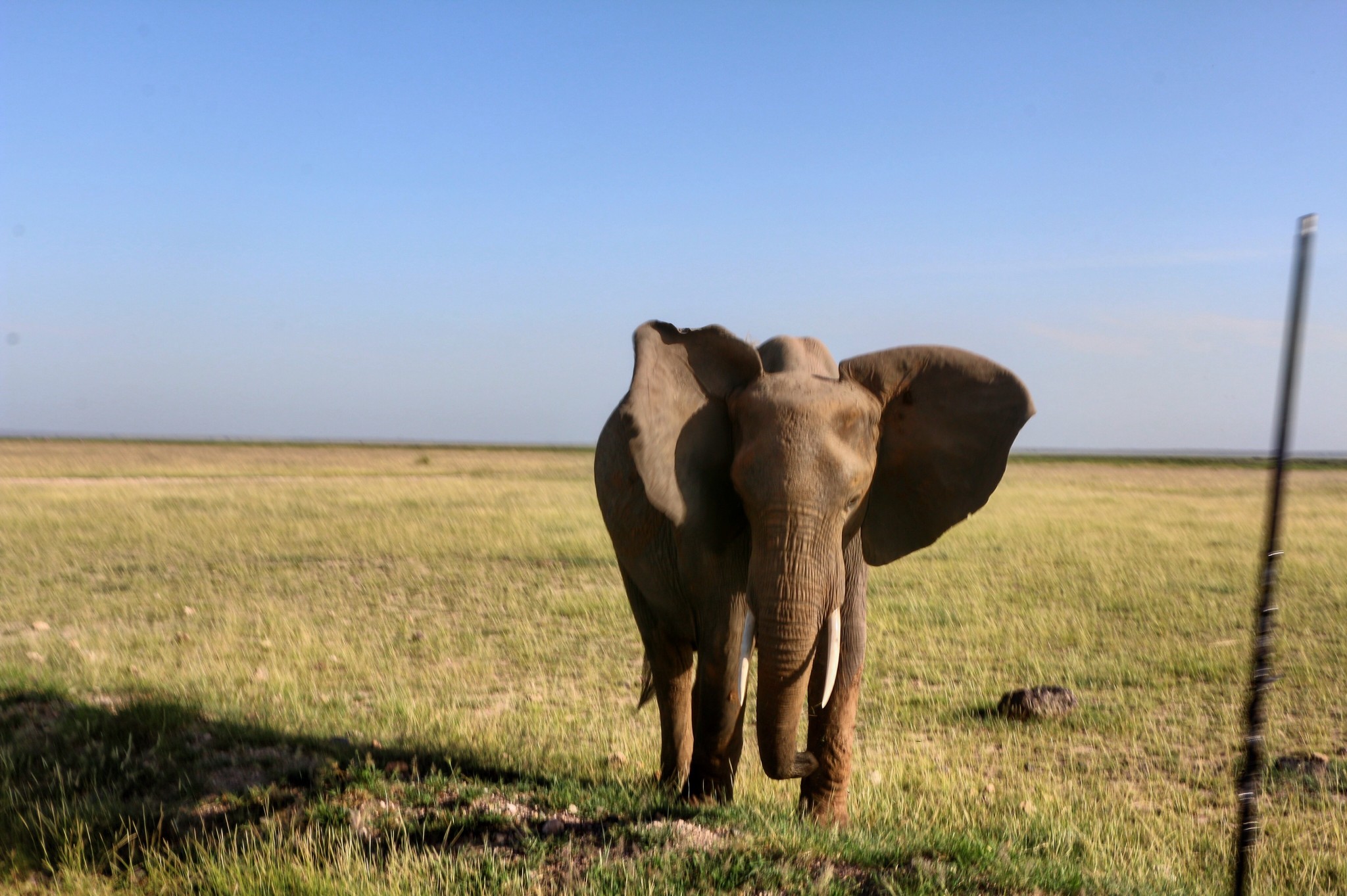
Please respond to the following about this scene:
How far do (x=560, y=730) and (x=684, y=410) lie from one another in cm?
344

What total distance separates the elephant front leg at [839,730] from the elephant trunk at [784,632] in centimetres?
86

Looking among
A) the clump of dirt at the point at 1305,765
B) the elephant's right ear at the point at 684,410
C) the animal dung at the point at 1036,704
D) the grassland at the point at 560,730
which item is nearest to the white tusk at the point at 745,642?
the elephant's right ear at the point at 684,410

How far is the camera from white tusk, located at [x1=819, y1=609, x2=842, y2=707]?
525 centimetres

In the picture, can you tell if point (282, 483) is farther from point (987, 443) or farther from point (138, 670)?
point (987, 443)

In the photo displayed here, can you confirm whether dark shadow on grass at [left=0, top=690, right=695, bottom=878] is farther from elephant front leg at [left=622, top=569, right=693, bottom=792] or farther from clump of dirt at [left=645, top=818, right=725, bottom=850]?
elephant front leg at [left=622, top=569, right=693, bottom=792]

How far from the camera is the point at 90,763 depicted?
6793 millimetres

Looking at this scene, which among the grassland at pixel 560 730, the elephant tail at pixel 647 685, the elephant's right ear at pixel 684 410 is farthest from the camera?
the elephant tail at pixel 647 685

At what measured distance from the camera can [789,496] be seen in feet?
15.8

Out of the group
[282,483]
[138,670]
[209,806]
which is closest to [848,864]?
[209,806]

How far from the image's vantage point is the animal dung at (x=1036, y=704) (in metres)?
8.61

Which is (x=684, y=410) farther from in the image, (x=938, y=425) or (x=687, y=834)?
(x=687, y=834)

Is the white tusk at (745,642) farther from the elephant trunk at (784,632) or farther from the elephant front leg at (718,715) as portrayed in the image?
the elephant trunk at (784,632)

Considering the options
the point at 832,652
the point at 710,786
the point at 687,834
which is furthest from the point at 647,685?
the point at 687,834

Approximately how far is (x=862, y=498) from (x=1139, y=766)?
3.75m
